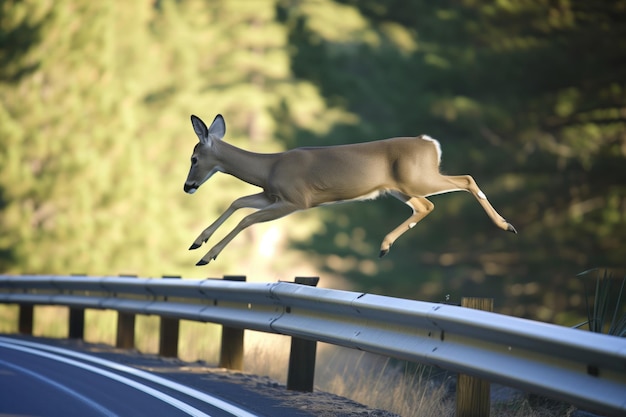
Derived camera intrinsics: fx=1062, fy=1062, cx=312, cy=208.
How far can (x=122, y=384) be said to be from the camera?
8.08 m

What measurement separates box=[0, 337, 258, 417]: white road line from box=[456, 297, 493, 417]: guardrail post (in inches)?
57.2

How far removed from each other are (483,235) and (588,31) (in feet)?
20.7

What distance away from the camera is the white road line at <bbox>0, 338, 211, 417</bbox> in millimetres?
6986

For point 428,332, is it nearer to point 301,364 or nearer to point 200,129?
point 301,364

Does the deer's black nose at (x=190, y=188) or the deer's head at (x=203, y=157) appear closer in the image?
the deer's black nose at (x=190, y=188)

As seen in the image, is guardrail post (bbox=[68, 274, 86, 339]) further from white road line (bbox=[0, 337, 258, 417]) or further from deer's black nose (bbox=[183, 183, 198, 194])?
deer's black nose (bbox=[183, 183, 198, 194])

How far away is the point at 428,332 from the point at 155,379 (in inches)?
122

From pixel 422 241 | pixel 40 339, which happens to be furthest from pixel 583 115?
pixel 40 339

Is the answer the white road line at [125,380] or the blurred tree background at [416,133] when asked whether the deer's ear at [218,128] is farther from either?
the blurred tree background at [416,133]

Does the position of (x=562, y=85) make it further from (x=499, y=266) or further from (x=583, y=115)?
(x=499, y=266)

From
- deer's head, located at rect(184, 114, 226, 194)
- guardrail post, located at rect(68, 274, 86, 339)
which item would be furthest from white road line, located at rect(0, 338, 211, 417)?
deer's head, located at rect(184, 114, 226, 194)

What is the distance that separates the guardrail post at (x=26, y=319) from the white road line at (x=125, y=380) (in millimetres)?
2603

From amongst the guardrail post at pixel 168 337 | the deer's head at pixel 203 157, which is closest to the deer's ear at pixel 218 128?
the deer's head at pixel 203 157

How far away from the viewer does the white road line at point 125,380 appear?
6.99 meters
